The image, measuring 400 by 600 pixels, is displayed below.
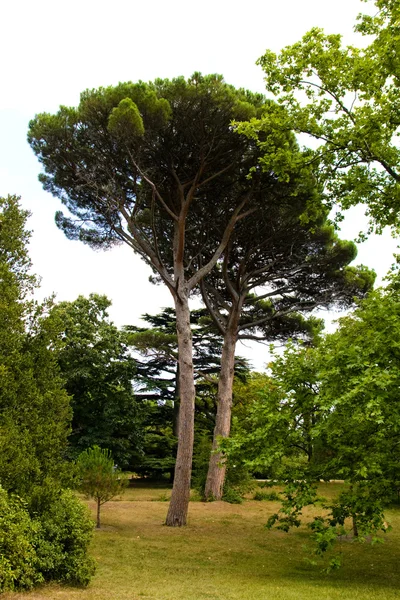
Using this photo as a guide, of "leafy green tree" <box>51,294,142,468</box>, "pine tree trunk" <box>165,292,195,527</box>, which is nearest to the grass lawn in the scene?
"pine tree trunk" <box>165,292,195,527</box>

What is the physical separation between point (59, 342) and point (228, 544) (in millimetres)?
7065

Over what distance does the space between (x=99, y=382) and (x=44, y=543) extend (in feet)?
58.0

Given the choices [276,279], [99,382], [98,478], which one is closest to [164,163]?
[276,279]

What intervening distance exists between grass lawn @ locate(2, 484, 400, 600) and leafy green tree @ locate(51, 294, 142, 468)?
298 inches

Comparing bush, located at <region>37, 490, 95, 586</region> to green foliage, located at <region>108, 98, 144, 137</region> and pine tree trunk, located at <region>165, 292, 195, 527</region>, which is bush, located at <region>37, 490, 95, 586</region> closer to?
pine tree trunk, located at <region>165, 292, 195, 527</region>

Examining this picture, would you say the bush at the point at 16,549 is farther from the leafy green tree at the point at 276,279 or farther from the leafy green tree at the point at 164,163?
the leafy green tree at the point at 276,279

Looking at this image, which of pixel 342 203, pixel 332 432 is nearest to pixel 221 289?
pixel 342 203

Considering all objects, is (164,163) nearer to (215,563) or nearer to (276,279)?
(276,279)

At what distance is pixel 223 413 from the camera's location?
62.1ft

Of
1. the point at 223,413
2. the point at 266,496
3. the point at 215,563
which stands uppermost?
the point at 223,413

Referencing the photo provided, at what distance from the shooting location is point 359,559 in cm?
1123

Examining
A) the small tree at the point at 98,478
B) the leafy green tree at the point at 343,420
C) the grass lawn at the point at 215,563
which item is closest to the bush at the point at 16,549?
the grass lawn at the point at 215,563

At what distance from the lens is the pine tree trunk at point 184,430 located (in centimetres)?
1397

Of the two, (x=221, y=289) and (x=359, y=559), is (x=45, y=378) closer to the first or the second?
(x=359, y=559)
